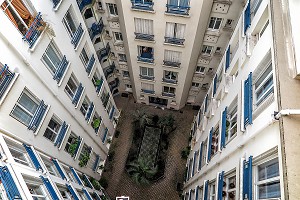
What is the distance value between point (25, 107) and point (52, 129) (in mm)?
4334

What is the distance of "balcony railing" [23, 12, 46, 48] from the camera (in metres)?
15.4

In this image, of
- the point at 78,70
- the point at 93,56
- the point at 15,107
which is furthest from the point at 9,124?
the point at 93,56

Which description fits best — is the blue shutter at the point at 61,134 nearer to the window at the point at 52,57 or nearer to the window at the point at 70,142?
the window at the point at 70,142

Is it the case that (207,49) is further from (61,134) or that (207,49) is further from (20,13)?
(20,13)

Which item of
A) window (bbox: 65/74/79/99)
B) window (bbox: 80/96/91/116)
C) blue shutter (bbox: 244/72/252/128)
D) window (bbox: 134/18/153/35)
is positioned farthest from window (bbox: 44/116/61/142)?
blue shutter (bbox: 244/72/252/128)

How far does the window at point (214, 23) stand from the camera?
24891mm

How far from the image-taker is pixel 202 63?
30.5 meters

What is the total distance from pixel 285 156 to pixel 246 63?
28.6 feet

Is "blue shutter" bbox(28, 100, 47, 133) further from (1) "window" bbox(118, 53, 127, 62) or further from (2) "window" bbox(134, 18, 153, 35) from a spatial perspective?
(1) "window" bbox(118, 53, 127, 62)

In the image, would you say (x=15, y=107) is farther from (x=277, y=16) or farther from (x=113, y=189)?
(x=113, y=189)

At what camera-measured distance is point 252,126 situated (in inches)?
527

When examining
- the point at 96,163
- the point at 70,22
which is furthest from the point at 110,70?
the point at 70,22

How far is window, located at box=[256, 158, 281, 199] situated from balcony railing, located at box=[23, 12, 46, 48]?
15.1 m

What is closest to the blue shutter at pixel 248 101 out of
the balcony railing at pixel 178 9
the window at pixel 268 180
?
the window at pixel 268 180
